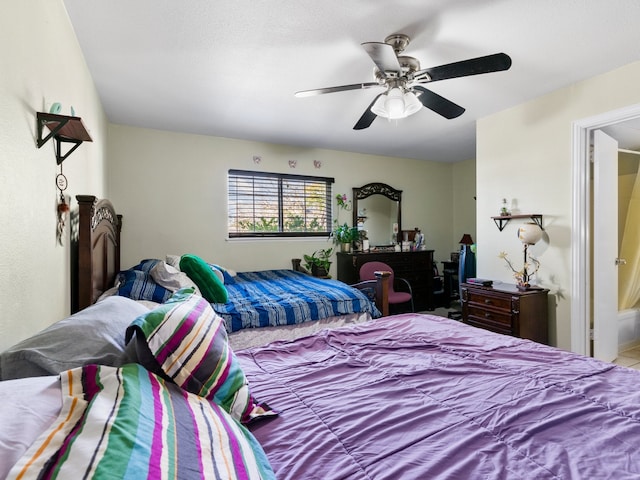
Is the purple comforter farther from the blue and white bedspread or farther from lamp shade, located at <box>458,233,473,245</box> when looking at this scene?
lamp shade, located at <box>458,233,473,245</box>

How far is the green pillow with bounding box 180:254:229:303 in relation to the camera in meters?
2.59

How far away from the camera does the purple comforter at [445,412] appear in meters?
0.75

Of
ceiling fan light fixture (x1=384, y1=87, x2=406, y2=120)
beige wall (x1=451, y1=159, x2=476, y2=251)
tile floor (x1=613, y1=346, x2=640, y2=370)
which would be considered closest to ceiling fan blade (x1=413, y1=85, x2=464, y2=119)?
ceiling fan light fixture (x1=384, y1=87, x2=406, y2=120)

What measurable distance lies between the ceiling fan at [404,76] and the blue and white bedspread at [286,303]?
1474mm

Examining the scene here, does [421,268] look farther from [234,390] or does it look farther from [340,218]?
[234,390]

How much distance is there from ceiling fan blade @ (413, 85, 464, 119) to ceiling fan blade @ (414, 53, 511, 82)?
0.21m

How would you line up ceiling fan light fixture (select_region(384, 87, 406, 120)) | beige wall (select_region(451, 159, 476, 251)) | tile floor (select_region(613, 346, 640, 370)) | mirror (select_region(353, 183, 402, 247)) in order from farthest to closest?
beige wall (select_region(451, 159, 476, 251))
mirror (select_region(353, 183, 402, 247))
tile floor (select_region(613, 346, 640, 370))
ceiling fan light fixture (select_region(384, 87, 406, 120))

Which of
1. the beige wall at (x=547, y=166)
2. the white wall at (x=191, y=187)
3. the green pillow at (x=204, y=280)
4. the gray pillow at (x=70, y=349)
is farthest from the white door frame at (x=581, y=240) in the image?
the gray pillow at (x=70, y=349)

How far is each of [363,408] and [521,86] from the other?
292 cm

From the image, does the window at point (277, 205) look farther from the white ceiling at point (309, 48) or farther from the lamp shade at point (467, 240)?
the lamp shade at point (467, 240)

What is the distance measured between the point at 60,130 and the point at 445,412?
181 centimetres

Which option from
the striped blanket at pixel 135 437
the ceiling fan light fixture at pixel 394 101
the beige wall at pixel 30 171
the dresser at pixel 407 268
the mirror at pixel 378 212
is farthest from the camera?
the mirror at pixel 378 212

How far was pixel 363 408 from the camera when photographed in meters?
0.97

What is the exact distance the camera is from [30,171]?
48.1 inches
